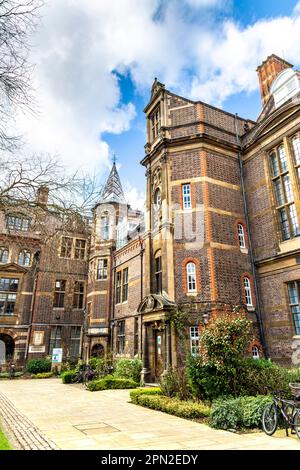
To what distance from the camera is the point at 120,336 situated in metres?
23.1

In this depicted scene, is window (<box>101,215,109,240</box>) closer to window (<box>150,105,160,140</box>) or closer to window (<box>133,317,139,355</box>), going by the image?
window (<box>133,317,139,355</box>)

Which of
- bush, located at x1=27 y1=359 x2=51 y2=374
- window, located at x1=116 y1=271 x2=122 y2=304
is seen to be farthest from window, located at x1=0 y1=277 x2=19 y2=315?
window, located at x1=116 y1=271 x2=122 y2=304

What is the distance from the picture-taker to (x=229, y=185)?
1806 cm

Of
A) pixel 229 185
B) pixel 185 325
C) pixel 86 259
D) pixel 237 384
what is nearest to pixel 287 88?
pixel 229 185

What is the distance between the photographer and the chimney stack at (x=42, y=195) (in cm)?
857

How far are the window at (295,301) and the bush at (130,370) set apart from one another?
8724 mm

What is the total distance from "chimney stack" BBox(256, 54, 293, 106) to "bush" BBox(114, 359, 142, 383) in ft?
57.4

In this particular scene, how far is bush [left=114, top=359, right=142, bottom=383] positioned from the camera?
58.4 ft

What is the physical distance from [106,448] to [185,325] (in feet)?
31.4

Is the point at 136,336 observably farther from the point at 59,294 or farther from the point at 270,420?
the point at 270,420

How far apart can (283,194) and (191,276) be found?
620 cm

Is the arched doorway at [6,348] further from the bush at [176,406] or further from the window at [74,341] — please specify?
the bush at [176,406]

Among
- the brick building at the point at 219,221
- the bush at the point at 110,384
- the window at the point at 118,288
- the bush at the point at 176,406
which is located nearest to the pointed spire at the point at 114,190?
the window at the point at 118,288

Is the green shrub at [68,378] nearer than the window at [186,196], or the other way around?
the window at [186,196]
